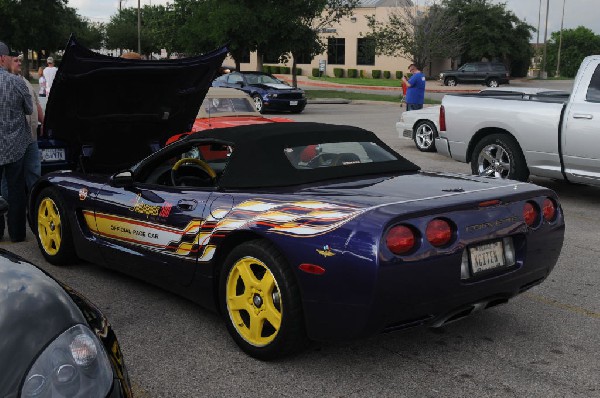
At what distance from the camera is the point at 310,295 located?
3.64 meters

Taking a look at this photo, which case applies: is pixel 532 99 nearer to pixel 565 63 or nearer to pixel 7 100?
pixel 7 100

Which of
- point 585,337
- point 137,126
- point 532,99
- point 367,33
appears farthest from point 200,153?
point 367,33

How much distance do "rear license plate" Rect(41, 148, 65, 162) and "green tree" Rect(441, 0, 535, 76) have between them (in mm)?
51489

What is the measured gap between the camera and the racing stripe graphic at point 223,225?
3662mm

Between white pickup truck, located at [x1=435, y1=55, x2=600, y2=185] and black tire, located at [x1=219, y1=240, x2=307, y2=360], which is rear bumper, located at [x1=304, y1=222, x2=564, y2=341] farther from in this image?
white pickup truck, located at [x1=435, y1=55, x2=600, y2=185]

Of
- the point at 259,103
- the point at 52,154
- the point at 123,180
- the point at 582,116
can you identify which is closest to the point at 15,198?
the point at 52,154

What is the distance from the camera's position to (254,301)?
400cm

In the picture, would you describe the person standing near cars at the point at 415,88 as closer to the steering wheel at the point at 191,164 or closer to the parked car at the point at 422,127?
the parked car at the point at 422,127

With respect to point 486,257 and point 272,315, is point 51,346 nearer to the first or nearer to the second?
point 272,315

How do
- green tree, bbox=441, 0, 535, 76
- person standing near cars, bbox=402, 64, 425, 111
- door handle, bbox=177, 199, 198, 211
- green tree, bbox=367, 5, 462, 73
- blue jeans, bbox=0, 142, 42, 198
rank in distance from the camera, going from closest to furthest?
door handle, bbox=177, 199, 198, 211, blue jeans, bbox=0, 142, 42, 198, person standing near cars, bbox=402, 64, 425, 111, green tree, bbox=367, 5, 462, 73, green tree, bbox=441, 0, 535, 76

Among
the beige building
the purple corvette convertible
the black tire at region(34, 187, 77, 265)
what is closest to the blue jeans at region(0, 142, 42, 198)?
the black tire at region(34, 187, 77, 265)

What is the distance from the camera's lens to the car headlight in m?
2.12

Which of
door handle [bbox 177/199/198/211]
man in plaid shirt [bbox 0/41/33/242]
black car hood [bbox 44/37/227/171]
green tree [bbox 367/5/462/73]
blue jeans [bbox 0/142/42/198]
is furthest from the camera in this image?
green tree [bbox 367/5/462/73]

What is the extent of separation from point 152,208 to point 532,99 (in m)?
6.26
